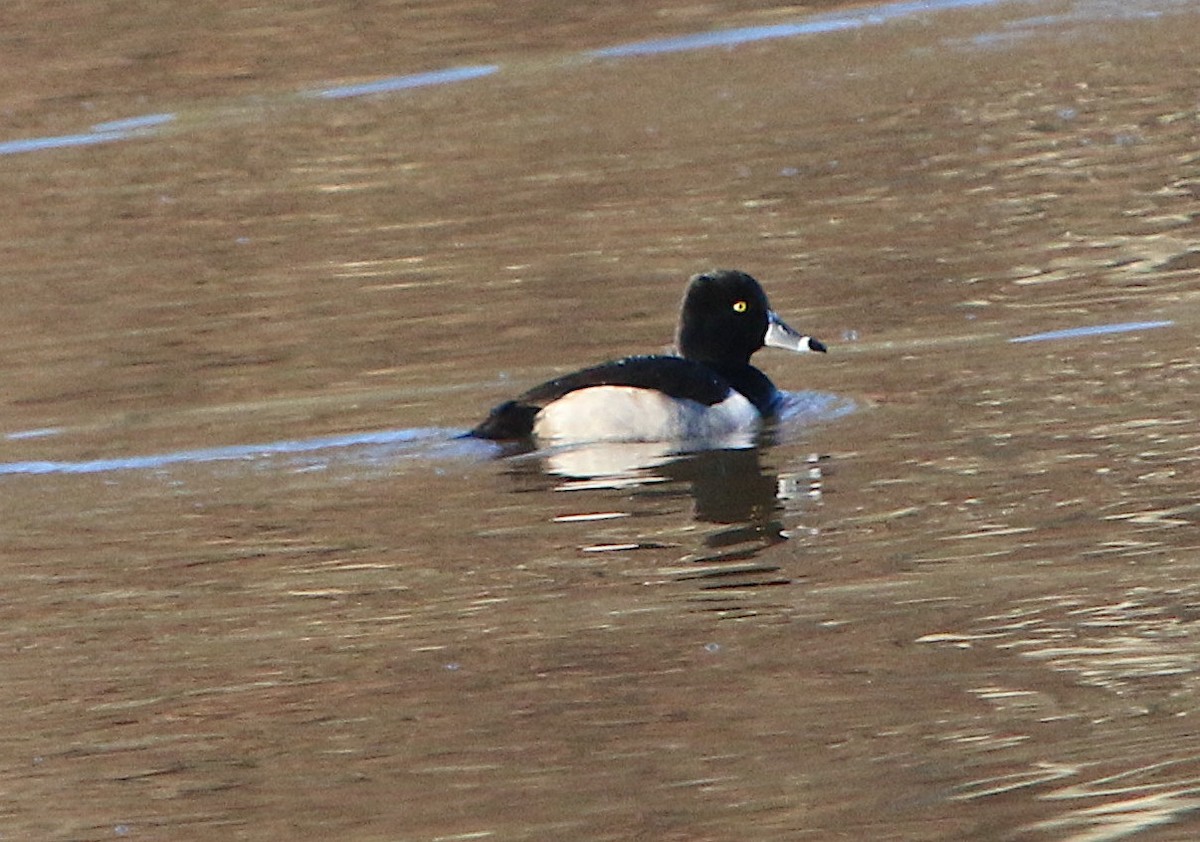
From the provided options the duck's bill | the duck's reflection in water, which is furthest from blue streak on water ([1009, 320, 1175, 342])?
the duck's reflection in water

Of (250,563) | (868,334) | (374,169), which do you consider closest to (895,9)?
(374,169)

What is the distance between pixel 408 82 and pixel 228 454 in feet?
32.8

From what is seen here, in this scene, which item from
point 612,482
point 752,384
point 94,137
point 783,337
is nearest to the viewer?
point 612,482

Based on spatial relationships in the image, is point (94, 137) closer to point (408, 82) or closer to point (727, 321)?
point (408, 82)

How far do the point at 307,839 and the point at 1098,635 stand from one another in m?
2.20

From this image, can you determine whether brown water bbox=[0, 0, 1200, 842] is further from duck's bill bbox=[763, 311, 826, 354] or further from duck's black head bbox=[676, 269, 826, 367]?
duck's black head bbox=[676, 269, 826, 367]

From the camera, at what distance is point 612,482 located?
29.8 ft

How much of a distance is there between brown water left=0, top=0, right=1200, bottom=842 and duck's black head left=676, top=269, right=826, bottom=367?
0.35 m

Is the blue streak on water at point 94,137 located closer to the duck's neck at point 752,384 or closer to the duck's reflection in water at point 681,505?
the duck's neck at point 752,384

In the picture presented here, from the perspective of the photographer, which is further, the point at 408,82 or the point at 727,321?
the point at 408,82

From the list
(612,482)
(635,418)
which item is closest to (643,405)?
(635,418)

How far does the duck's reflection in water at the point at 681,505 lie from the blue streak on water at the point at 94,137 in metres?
9.46

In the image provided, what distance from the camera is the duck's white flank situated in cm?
959

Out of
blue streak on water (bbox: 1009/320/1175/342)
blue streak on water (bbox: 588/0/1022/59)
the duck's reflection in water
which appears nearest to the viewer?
the duck's reflection in water
